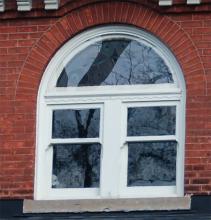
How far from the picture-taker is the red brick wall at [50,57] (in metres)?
12.3

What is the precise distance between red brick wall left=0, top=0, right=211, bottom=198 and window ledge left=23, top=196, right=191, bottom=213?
0.65 feet

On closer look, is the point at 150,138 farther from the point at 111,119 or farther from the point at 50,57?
the point at 50,57

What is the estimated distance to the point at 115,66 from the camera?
13.1m

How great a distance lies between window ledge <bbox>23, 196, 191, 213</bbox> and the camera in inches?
474

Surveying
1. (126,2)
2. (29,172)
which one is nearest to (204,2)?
(126,2)

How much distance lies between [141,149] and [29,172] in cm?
136

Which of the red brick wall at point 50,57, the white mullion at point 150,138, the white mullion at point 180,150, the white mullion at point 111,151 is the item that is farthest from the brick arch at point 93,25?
the white mullion at point 111,151

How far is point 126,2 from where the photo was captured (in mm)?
13000

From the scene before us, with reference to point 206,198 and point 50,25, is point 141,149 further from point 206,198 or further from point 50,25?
point 50,25

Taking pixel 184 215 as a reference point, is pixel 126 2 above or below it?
above

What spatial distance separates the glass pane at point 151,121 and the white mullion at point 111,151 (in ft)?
0.52

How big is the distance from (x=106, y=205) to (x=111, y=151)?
2.42 ft

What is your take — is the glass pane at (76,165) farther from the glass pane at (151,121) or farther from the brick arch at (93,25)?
the glass pane at (151,121)

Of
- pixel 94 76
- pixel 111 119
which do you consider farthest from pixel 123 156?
pixel 94 76
